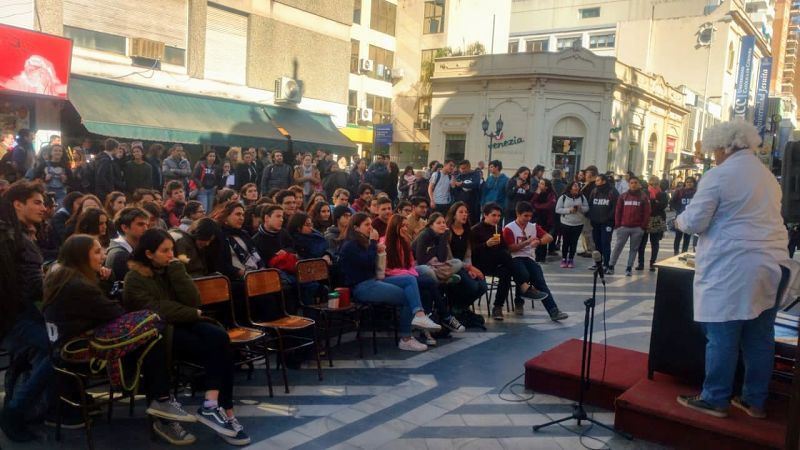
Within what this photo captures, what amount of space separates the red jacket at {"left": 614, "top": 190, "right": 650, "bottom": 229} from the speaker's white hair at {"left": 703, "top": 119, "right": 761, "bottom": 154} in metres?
6.76

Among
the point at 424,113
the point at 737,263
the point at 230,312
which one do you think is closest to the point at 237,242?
the point at 230,312

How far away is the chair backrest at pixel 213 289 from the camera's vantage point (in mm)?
4832

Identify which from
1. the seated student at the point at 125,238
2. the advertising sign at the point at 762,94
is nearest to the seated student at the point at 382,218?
the seated student at the point at 125,238

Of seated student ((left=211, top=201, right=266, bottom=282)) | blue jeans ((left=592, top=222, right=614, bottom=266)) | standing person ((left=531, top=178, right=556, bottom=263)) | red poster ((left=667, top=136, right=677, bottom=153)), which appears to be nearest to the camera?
seated student ((left=211, top=201, right=266, bottom=282))

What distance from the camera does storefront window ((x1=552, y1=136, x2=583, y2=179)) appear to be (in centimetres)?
3008

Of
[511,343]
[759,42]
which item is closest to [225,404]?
[511,343]

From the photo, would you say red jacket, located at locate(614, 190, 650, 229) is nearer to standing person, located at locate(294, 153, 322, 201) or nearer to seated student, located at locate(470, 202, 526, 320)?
seated student, located at locate(470, 202, 526, 320)

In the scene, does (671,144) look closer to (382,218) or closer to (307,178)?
(307,178)

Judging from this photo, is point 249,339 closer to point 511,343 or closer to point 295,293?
point 295,293

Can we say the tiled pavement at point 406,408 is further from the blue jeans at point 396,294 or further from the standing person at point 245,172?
the standing person at point 245,172

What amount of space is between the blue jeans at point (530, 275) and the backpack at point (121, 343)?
4.79m

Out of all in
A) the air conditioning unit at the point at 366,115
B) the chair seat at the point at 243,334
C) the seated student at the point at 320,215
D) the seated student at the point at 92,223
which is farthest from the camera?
the air conditioning unit at the point at 366,115

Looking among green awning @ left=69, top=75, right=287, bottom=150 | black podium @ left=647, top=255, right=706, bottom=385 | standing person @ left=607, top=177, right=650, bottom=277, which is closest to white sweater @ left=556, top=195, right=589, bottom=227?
standing person @ left=607, top=177, right=650, bottom=277

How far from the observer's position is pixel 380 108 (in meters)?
35.6
